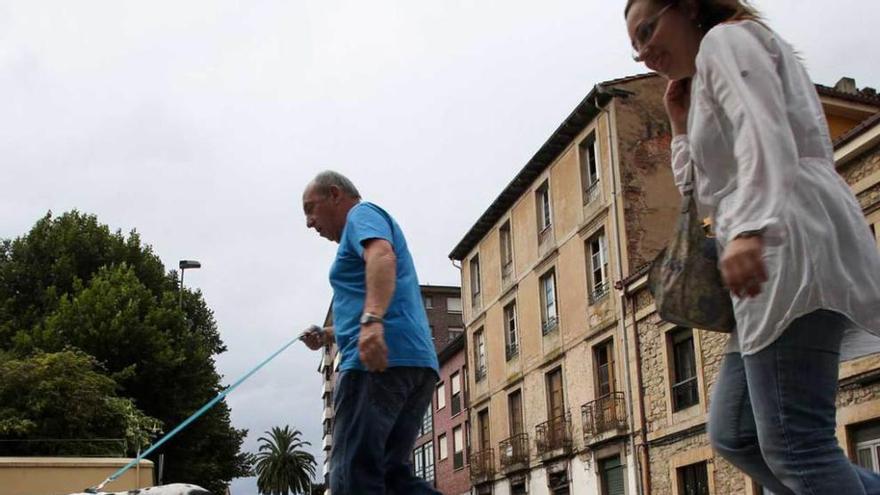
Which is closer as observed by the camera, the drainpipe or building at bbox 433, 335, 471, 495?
the drainpipe

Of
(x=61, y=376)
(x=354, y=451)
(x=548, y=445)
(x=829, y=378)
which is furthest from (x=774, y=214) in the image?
(x=548, y=445)

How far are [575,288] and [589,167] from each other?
379cm

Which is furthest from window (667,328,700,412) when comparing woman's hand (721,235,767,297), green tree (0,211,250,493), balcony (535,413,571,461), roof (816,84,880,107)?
woman's hand (721,235,767,297)

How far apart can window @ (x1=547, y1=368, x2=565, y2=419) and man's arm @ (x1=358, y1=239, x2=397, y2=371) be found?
27608 millimetres

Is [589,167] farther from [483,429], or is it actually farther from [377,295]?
[377,295]

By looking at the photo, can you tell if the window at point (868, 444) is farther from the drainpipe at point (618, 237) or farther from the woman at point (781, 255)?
the woman at point (781, 255)

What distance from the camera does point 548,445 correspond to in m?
31.2

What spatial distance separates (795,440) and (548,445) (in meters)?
29.4

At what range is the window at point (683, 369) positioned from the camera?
23.8 meters

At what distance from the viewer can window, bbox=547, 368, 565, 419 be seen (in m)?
31.4

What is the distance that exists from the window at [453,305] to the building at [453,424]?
25.8 metres

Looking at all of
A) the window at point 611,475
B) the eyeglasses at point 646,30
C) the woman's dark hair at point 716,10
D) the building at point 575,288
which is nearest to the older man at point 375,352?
the eyeglasses at point 646,30

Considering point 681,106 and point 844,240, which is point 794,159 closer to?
point 844,240

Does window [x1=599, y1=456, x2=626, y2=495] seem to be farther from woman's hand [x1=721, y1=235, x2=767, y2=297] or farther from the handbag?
woman's hand [x1=721, y1=235, x2=767, y2=297]
